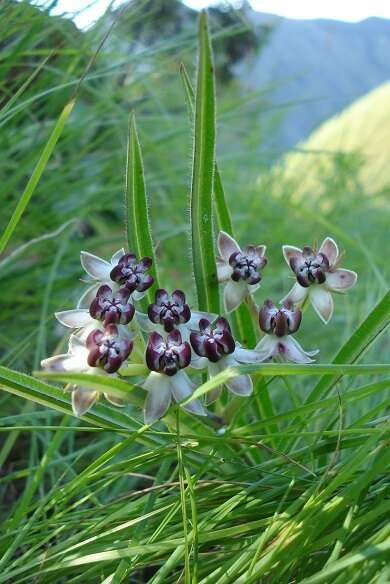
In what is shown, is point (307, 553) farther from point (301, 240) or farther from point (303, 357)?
point (301, 240)

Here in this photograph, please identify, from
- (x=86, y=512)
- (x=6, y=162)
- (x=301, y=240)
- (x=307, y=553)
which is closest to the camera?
(x=307, y=553)

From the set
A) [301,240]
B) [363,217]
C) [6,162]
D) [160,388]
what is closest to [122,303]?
[160,388]

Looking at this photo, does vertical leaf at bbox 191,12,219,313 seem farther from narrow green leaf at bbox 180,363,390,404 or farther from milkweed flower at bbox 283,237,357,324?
narrow green leaf at bbox 180,363,390,404

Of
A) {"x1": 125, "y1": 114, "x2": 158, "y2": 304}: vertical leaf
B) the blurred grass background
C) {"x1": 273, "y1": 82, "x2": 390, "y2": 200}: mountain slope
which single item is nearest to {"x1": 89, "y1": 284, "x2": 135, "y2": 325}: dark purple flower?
{"x1": 125, "y1": 114, "x2": 158, "y2": 304}: vertical leaf

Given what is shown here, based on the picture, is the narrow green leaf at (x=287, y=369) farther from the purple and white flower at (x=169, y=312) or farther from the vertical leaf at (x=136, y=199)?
the vertical leaf at (x=136, y=199)

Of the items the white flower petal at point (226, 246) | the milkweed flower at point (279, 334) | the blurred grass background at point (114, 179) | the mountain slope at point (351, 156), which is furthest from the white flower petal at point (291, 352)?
the mountain slope at point (351, 156)

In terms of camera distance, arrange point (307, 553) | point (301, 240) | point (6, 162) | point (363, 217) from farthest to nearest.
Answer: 1. point (363, 217)
2. point (301, 240)
3. point (6, 162)
4. point (307, 553)

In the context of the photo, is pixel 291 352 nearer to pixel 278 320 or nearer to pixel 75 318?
pixel 278 320
